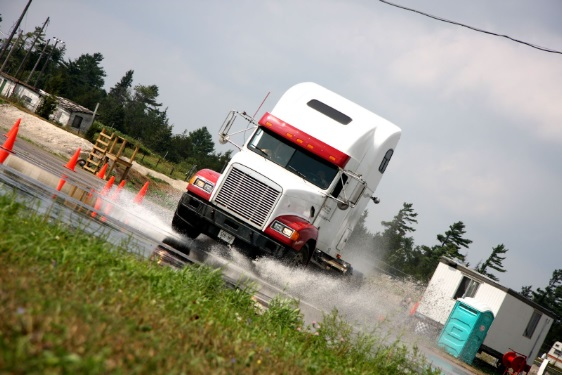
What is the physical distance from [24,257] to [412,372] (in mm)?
5388

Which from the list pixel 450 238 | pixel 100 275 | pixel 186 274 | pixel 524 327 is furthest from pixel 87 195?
pixel 450 238

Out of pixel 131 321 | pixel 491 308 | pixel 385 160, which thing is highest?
pixel 385 160

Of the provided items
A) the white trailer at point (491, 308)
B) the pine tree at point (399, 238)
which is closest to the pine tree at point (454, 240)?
the pine tree at point (399, 238)

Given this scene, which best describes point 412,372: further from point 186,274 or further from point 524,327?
point 524,327

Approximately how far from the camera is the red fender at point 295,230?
53.1ft

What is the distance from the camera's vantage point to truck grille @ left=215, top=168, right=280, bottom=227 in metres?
16.2

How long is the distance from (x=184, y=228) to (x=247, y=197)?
211 centimetres

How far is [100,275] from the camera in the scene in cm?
714

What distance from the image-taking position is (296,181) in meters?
17.0

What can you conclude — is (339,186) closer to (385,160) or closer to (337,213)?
(337,213)

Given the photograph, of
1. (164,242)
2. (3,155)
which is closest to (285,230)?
(164,242)

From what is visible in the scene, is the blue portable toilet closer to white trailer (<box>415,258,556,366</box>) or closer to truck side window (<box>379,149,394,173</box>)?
white trailer (<box>415,258,556,366</box>)

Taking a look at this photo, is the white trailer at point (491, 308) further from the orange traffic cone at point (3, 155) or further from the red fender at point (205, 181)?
the red fender at point (205, 181)

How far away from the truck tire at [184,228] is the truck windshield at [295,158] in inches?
88.0
